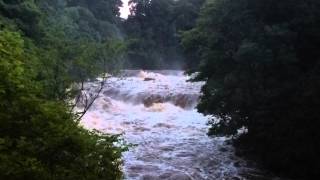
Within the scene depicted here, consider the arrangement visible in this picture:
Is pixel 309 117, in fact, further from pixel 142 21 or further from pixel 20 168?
pixel 142 21

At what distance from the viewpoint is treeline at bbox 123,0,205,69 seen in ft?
145

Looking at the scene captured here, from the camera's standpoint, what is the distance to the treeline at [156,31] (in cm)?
4434

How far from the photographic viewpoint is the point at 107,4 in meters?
45.3

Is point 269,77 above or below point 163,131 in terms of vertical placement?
above

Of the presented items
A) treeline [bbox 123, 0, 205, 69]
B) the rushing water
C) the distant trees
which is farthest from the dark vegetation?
treeline [bbox 123, 0, 205, 69]

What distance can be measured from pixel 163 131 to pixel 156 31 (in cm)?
3161

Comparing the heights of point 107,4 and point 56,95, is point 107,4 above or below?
above

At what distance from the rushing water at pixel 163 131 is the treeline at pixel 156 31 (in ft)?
58.1

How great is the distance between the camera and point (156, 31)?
4697 cm

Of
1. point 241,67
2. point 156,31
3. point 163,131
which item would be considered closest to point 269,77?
point 241,67

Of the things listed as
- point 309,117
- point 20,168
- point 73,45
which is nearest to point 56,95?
point 73,45

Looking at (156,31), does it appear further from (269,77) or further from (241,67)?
(269,77)

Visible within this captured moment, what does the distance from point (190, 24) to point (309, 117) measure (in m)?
32.3

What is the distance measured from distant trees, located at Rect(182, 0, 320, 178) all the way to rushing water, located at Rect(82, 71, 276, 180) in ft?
2.92
